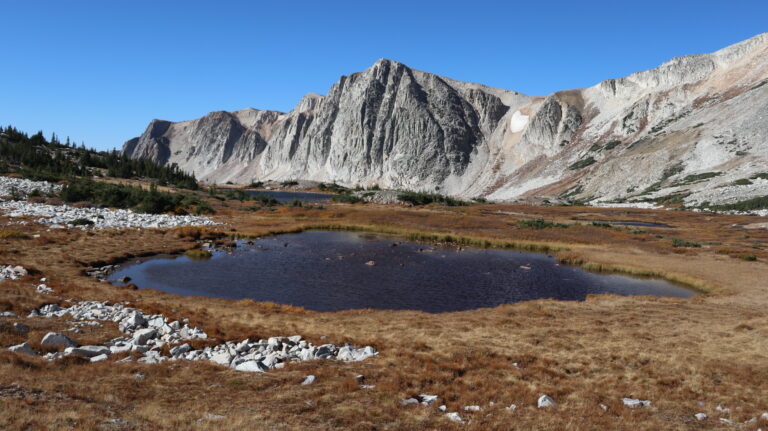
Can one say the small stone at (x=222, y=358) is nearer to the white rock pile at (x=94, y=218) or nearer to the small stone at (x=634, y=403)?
the small stone at (x=634, y=403)

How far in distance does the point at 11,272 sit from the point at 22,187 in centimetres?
7347

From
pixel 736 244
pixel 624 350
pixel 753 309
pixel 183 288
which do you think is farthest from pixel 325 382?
pixel 736 244

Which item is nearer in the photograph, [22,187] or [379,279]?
[379,279]

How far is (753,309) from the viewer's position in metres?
28.8

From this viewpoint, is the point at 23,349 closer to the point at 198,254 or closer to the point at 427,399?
the point at 427,399

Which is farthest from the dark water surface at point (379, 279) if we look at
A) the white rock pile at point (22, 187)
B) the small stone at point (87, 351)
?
the white rock pile at point (22, 187)

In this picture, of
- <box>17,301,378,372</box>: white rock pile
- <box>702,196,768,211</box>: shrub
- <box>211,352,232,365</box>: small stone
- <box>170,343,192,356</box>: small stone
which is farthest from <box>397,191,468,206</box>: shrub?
<box>211,352,232,365</box>: small stone

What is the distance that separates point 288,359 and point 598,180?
190348mm

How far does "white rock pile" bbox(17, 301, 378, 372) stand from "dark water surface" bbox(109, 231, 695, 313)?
11736mm

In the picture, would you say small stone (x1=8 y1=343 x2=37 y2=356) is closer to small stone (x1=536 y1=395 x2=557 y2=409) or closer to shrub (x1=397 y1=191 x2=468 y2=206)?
small stone (x1=536 y1=395 x2=557 y2=409)

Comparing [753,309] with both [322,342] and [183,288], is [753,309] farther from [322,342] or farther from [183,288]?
[183,288]

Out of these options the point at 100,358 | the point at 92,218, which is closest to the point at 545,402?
the point at 100,358

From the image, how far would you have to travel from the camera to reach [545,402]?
14.0m

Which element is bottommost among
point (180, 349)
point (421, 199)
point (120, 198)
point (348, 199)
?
point (180, 349)
